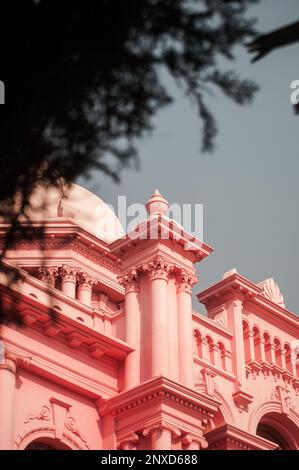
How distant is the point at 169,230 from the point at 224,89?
12244 millimetres

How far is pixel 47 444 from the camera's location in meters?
17.5

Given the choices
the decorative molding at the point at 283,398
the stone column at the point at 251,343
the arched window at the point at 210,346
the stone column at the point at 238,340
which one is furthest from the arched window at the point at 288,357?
the arched window at the point at 210,346

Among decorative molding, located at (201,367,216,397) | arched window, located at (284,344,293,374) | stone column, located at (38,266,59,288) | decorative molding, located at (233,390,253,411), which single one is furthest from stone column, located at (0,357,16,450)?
stone column, located at (38,266,59,288)

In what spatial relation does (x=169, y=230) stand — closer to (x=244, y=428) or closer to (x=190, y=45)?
(x=244, y=428)

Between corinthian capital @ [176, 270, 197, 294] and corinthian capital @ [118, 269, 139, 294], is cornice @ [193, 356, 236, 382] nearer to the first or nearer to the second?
corinthian capital @ [176, 270, 197, 294]

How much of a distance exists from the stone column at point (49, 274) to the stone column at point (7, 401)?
476 inches

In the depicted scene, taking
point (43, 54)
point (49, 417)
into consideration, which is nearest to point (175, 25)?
point (43, 54)

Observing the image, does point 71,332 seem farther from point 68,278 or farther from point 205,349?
A: point 68,278

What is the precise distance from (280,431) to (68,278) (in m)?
9.06

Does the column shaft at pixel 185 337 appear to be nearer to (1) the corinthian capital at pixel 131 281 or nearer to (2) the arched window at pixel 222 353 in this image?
(1) the corinthian capital at pixel 131 281

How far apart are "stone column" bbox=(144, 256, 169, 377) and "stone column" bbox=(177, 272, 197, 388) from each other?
405 mm

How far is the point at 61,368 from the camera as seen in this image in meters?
17.8

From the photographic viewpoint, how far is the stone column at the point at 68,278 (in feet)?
96.3

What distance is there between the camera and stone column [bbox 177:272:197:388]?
61.4ft
